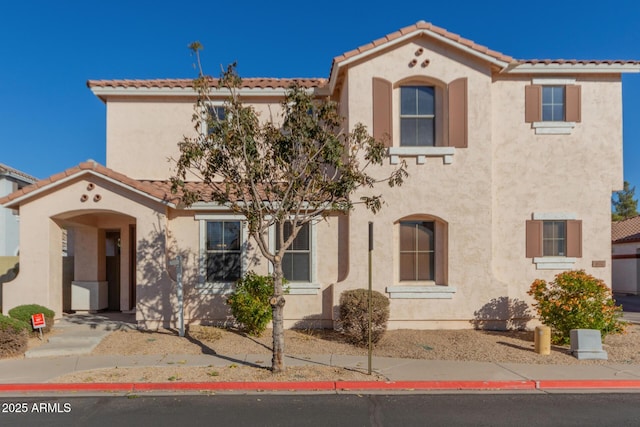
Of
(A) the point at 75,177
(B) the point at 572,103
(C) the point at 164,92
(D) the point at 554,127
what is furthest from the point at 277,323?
(B) the point at 572,103

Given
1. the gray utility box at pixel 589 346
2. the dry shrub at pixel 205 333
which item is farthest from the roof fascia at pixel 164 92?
the gray utility box at pixel 589 346

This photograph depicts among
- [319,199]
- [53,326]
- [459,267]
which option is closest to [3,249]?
[53,326]

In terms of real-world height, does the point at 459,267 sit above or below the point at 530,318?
above

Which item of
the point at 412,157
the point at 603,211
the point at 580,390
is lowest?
the point at 580,390

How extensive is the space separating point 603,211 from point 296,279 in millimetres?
8299

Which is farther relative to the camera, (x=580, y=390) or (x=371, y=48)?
(x=371, y=48)

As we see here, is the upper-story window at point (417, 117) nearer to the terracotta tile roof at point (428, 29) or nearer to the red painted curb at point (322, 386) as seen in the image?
the terracotta tile roof at point (428, 29)

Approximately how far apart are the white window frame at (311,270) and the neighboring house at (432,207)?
37 mm

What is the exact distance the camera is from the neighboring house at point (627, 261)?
20766 mm

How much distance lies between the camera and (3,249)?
20359 millimetres

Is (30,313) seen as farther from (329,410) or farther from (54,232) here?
(329,410)

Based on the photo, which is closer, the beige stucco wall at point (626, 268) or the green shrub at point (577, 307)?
the green shrub at point (577, 307)

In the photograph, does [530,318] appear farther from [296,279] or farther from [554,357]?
[296,279]

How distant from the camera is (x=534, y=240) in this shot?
36.0ft
